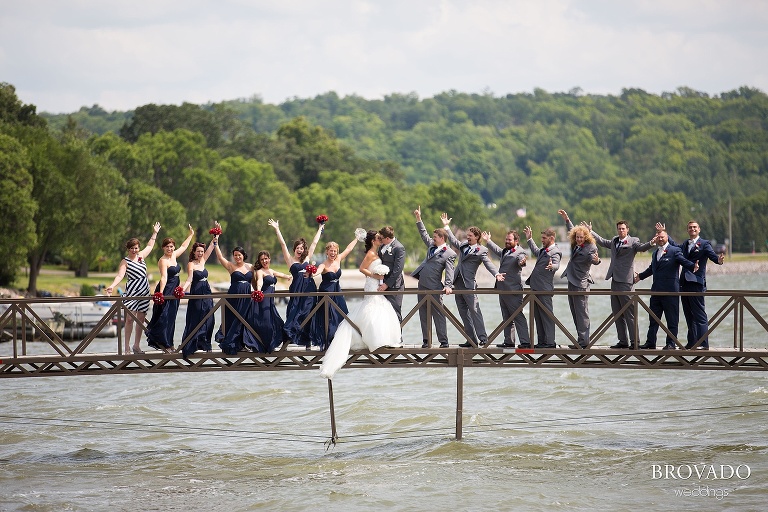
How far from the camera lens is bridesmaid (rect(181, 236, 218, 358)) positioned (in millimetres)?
18406

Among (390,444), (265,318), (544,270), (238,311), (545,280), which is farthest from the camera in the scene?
(390,444)

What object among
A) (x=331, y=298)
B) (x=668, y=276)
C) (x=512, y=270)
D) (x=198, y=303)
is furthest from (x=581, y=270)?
(x=198, y=303)

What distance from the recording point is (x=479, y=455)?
20578 mm

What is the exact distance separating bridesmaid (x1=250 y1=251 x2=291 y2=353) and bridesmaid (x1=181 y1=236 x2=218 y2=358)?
81 cm

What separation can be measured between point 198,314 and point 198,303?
188 millimetres

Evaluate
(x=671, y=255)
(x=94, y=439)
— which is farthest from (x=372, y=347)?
(x=94, y=439)

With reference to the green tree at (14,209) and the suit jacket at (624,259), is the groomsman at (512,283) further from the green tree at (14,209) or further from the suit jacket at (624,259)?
the green tree at (14,209)

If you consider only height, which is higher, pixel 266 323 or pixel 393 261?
pixel 393 261

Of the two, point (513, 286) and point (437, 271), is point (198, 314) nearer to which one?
point (437, 271)

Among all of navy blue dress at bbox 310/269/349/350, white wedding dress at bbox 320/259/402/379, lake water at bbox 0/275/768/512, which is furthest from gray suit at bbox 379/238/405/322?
lake water at bbox 0/275/768/512

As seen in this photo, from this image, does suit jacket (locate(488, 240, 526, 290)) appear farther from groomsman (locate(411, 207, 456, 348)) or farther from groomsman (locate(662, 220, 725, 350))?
groomsman (locate(662, 220, 725, 350))

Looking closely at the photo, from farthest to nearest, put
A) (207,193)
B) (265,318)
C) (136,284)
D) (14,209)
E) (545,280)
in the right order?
(207,193), (14,209), (136,284), (545,280), (265,318)

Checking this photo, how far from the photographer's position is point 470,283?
18875mm

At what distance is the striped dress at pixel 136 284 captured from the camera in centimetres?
1905
